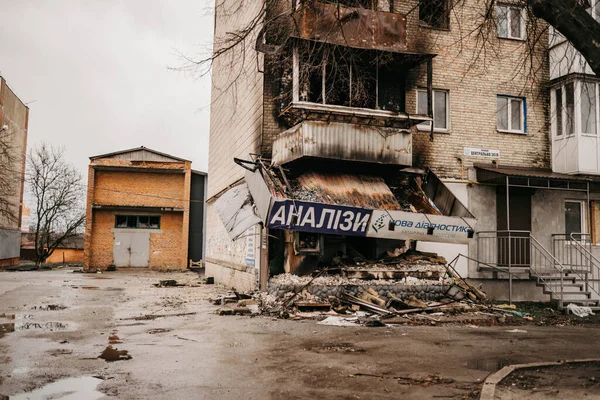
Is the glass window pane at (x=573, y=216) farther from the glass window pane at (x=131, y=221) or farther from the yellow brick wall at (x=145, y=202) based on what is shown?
the glass window pane at (x=131, y=221)

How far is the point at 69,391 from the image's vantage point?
19.6 ft

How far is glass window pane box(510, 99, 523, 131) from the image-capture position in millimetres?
17625

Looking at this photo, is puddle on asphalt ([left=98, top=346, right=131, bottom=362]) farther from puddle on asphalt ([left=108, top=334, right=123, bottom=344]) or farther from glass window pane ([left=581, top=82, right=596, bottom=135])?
glass window pane ([left=581, top=82, right=596, bottom=135])

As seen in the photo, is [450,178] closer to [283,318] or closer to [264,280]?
[264,280]

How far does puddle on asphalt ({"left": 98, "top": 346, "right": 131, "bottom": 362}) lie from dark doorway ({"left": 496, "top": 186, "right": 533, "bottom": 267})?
1196 centimetres

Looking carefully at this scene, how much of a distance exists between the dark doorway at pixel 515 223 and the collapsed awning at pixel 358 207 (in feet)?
7.69

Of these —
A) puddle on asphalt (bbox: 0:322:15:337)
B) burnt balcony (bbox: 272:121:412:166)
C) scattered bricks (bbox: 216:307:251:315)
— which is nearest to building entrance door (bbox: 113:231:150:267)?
burnt balcony (bbox: 272:121:412:166)

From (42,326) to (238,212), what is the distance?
600 centimetres

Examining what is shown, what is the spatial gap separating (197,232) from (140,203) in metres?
4.28

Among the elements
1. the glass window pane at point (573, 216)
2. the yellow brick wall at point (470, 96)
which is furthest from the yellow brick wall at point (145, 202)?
the glass window pane at point (573, 216)

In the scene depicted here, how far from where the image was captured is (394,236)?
13.7 meters

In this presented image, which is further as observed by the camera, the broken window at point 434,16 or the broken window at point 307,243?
the broken window at point 434,16

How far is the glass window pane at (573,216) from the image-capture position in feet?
57.7

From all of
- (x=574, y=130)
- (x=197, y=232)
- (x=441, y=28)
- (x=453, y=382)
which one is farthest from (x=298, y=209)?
(x=197, y=232)
